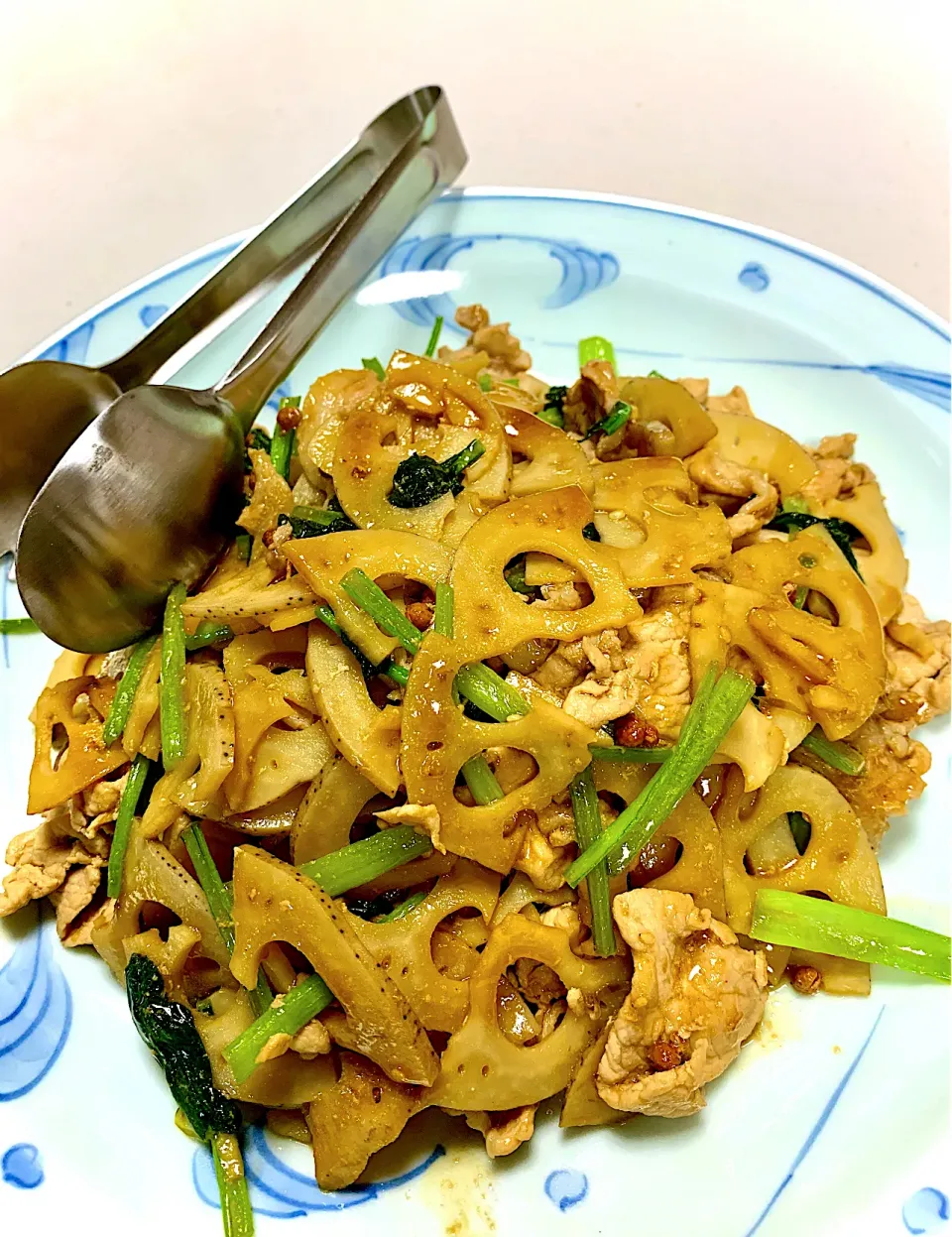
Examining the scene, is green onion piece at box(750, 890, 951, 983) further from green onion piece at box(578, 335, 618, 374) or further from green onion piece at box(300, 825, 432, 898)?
green onion piece at box(578, 335, 618, 374)

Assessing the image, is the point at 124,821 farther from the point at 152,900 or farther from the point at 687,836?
the point at 687,836

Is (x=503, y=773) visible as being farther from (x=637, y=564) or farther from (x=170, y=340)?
(x=170, y=340)

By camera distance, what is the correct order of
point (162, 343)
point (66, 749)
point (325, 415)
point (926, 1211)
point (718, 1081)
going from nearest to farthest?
point (926, 1211) < point (718, 1081) < point (66, 749) < point (325, 415) < point (162, 343)

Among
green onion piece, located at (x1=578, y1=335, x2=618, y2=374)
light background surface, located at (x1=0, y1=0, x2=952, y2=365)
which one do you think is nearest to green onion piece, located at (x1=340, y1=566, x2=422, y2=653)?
green onion piece, located at (x1=578, y1=335, x2=618, y2=374)

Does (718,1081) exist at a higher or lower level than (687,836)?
lower

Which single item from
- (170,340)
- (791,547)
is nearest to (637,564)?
(791,547)

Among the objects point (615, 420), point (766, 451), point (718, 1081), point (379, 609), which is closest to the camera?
point (379, 609)

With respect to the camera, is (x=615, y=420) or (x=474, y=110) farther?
(x=474, y=110)

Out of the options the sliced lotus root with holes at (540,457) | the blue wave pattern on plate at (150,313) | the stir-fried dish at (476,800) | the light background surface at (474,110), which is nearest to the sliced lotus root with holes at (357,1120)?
the stir-fried dish at (476,800)

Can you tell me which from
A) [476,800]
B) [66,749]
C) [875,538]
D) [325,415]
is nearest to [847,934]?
[476,800]
